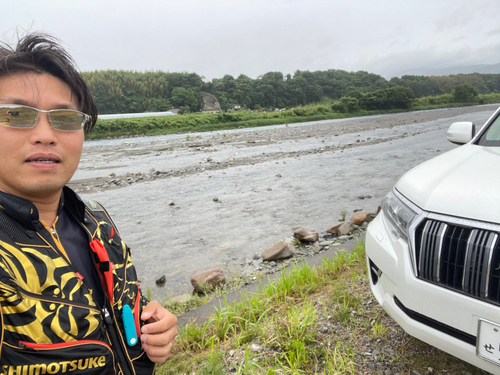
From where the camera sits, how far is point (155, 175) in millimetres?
11148

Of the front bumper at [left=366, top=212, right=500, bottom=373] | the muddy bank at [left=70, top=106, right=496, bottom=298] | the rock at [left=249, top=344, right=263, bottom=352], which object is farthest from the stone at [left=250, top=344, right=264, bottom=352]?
the muddy bank at [left=70, top=106, right=496, bottom=298]

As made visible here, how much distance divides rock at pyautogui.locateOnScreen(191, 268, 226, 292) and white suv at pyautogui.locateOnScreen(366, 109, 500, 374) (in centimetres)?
208

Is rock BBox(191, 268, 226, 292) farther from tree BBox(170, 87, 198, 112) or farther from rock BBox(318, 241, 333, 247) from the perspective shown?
tree BBox(170, 87, 198, 112)

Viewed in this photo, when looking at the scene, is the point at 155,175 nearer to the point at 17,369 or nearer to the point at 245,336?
the point at 245,336

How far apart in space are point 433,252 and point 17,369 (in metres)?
1.96

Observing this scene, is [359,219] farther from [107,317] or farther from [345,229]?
[107,317]

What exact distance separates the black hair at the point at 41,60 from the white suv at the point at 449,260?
206 centimetres

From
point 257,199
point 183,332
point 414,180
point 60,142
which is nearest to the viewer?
point 60,142

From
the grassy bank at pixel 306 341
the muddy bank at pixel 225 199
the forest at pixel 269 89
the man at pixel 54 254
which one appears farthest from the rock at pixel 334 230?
the forest at pixel 269 89

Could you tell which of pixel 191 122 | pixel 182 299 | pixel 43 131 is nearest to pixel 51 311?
pixel 43 131

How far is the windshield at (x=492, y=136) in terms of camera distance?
2.58m

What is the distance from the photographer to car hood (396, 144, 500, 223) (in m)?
1.62

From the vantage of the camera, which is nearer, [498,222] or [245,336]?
[498,222]

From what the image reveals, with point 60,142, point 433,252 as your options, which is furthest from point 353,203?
point 60,142
